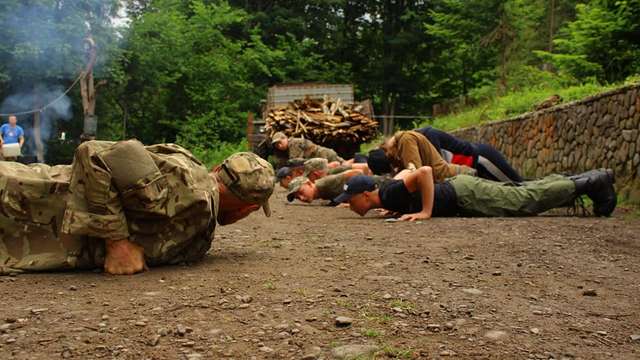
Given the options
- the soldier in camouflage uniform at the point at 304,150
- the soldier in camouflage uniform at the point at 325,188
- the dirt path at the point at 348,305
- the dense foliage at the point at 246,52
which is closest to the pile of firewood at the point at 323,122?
the soldier in camouflage uniform at the point at 304,150

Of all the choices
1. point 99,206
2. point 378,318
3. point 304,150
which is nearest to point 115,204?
point 99,206

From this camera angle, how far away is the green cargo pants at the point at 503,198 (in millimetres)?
5836

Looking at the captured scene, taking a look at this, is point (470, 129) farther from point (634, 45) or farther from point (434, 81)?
point (434, 81)

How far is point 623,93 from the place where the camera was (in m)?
6.91

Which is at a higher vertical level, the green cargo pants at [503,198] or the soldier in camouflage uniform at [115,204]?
the soldier in camouflage uniform at [115,204]

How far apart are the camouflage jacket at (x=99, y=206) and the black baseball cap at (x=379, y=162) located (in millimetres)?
4035

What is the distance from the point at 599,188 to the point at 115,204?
14.9 ft

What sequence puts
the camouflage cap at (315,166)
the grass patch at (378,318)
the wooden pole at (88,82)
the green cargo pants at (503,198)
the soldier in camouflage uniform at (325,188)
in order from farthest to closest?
1. the wooden pole at (88,82)
2. the camouflage cap at (315,166)
3. the soldier in camouflage uniform at (325,188)
4. the green cargo pants at (503,198)
5. the grass patch at (378,318)

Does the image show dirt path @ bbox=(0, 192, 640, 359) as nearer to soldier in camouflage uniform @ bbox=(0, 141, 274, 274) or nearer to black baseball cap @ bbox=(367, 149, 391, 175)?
soldier in camouflage uniform @ bbox=(0, 141, 274, 274)

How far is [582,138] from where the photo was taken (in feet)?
25.6

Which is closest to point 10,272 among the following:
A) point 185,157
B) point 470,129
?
point 185,157

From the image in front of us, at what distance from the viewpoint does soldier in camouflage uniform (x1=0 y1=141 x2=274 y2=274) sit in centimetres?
296

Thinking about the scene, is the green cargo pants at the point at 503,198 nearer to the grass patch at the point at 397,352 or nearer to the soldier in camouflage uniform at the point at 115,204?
the soldier in camouflage uniform at the point at 115,204

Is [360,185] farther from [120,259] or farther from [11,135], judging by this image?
[11,135]
